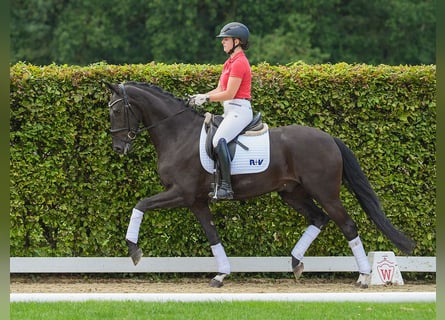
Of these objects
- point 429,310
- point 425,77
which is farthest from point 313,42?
point 429,310

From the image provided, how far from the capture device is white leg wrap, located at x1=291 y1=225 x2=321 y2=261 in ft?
28.0

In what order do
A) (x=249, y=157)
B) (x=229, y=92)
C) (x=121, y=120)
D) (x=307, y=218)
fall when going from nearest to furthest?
(x=229, y=92) → (x=249, y=157) → (x=121, y=120) → (x=307, y=218)

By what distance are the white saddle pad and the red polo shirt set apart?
17.6 inches

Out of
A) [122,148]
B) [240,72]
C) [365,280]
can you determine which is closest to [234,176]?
[240,72]

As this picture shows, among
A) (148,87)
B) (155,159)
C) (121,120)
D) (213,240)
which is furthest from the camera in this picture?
(155,159)

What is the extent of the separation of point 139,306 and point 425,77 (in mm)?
4463

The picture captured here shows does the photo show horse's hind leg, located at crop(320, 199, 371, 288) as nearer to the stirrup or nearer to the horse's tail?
the horse's tail

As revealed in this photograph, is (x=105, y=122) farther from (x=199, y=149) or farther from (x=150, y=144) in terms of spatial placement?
(x=199, y=149)

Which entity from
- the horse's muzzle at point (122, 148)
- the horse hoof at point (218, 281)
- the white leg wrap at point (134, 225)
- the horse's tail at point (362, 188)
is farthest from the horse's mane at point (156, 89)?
the horse hoof at point (218, 281)

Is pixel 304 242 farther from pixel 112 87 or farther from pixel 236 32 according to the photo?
pixel 112 87

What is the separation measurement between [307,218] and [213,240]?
1.04 meters

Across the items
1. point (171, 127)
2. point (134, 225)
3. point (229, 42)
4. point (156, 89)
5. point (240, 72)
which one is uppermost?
point (229, 42)

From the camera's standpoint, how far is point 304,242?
28.0 feet

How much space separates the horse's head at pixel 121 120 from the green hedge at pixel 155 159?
0.66 metres
